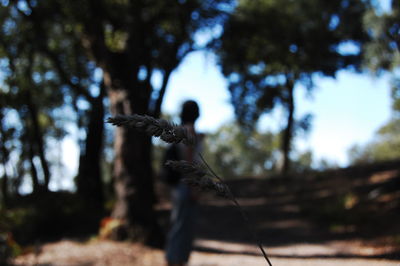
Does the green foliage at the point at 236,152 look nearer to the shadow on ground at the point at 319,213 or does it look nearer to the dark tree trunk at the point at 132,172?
the shadow on ground at the point at 319,213

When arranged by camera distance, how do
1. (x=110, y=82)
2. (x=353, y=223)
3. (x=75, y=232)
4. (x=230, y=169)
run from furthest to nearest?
(x=230, y=169) → (x=353, y=223) → (x=75, y=232) → (x=110, y=82)

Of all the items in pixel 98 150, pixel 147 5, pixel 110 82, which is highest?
pixel 147 5

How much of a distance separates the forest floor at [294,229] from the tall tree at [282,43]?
3710mm

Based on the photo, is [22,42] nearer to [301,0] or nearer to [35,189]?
[35,189]

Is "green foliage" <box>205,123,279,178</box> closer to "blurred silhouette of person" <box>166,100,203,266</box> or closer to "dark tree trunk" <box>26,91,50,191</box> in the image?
"dark tree trunk" <box>26,91,50,191</box>

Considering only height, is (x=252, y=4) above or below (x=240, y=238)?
above

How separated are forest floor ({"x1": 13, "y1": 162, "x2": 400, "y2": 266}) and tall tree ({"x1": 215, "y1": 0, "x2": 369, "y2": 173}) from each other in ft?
12.2

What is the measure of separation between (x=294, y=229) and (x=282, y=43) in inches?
212

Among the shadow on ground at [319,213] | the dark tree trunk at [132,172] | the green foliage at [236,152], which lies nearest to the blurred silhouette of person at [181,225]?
the dark tree trunk at [132,172]

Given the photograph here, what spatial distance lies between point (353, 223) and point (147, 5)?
24.1ft

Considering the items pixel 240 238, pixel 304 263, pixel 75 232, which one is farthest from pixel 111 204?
pixel 304 263

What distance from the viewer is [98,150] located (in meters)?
13.6

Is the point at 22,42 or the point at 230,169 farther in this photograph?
the point at 230,169

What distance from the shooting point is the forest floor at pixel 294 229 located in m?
6.02
